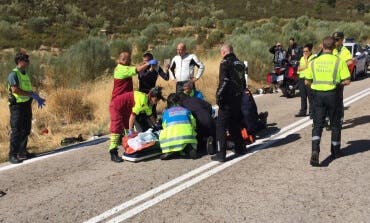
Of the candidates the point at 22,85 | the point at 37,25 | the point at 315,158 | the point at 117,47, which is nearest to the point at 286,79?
the point at 315,158

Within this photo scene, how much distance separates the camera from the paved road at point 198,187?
603 centimetres

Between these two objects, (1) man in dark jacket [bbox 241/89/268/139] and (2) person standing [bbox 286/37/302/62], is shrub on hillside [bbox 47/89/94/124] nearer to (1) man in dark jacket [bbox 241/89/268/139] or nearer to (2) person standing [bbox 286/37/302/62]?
(1) man in dark jacket [bbox 241/89/268/139]

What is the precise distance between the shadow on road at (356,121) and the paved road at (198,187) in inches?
45.5

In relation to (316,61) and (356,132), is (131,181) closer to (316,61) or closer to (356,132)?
(316,61)

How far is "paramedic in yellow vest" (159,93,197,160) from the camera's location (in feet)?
27.8

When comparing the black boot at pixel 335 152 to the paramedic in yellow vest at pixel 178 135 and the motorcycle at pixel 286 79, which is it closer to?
the paramedic in yellow vest at pixel 178 135

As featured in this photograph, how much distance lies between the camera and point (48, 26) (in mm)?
38562

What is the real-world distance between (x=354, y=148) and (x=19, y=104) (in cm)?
600

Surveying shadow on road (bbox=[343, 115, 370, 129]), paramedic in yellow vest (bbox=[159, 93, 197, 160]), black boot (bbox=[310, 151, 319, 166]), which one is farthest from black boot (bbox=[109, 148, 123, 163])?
shadow on road (bbox=[343, 115, 370, 129])

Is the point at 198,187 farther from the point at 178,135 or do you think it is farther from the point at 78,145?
the point at 78,145

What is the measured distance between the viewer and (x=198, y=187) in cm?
702

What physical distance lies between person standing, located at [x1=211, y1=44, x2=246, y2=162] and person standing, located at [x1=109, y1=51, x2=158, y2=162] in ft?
4.60

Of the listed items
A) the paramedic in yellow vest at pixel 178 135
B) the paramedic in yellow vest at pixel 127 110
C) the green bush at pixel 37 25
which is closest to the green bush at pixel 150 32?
the green bush at pixel 37 25

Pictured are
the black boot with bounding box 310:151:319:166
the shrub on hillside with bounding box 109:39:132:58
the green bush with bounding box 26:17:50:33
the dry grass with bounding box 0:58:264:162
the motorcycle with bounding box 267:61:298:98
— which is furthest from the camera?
the green bush with bounding box 26:17:50:33
